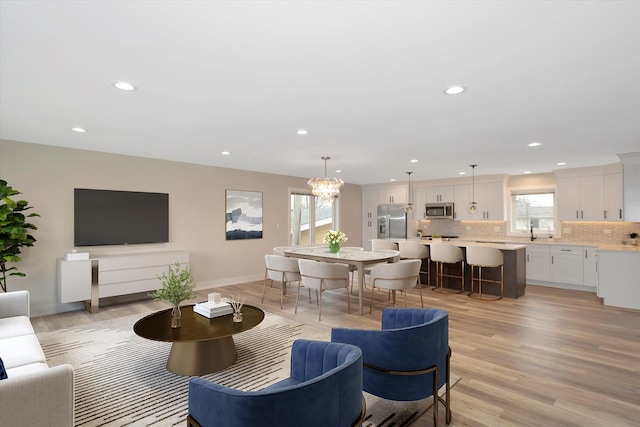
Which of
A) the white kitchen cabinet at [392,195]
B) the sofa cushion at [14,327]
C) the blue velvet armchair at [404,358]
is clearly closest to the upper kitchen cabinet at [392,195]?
the white kitchen cabinet at [392,195]

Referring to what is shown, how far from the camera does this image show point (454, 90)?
106 inches

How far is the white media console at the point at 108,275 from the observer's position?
188 inches

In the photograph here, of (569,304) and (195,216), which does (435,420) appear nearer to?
(569,304)

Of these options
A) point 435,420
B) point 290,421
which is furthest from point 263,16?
point 435,420

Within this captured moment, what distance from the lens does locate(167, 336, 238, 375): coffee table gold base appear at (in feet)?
10.1

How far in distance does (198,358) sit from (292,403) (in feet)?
6.73

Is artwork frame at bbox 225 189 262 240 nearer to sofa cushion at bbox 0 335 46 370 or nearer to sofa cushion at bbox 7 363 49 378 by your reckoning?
sofa cushion at bbox 0 335 46 370

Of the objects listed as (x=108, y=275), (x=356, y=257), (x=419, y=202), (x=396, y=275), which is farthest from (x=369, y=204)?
(x=108, y=275)

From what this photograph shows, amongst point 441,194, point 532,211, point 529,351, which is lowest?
point 529,351

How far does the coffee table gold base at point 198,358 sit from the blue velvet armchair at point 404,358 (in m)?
1.44

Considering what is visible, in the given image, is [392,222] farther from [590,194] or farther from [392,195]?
[590,194]

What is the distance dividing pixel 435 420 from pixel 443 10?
94.9 inches

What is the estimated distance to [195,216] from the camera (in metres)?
6.58

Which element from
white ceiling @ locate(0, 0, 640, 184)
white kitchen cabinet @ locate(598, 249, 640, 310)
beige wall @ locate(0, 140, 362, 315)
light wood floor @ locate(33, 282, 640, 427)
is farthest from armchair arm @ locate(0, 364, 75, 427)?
white kitchen cabinet @ locate(598, 249, 640, 310)
